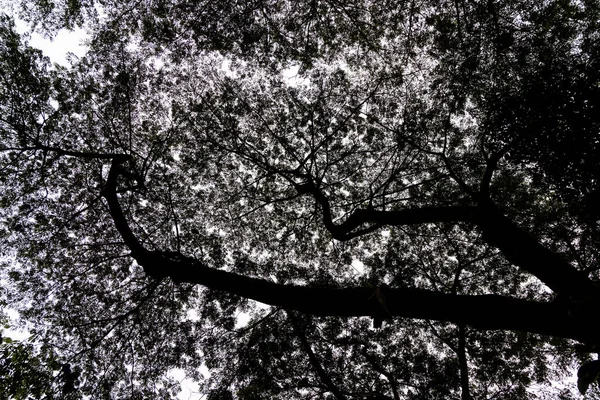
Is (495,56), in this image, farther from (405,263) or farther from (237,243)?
(237,243)

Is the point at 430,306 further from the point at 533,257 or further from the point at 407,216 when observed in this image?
the point at 407,216

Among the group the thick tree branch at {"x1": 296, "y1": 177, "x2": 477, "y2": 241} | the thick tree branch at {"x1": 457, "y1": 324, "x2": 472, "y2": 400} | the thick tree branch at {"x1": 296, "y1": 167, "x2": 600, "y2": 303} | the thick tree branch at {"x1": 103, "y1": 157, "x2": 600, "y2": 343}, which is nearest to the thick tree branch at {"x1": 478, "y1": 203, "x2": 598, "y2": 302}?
the thick tree branch at {"x1": 296, "y1": 167, "x2": 600, "y2": 303}

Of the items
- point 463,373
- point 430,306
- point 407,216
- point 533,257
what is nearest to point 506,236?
point 533,257

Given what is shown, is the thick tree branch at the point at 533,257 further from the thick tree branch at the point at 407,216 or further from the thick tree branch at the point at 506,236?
the thick tree branch at the point at 407,216

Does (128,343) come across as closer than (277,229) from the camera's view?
Yes

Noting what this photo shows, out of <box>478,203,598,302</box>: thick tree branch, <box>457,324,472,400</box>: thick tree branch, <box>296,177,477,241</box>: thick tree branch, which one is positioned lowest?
<box>457,324,472,400</box>: thick tree branch

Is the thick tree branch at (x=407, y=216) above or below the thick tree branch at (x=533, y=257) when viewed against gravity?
above

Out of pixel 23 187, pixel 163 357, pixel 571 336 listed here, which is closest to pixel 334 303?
pixel 571 336

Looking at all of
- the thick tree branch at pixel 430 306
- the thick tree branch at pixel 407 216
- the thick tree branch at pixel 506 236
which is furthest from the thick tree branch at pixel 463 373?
the thick tree branch at pixel 430 306

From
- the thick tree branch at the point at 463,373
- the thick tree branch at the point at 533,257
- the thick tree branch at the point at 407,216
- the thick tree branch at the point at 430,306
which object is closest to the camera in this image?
the thick tree branch at the point at 430,306

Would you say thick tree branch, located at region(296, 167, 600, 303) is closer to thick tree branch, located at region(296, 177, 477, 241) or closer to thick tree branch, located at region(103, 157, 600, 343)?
thick tree branch, located at region(296, 177, 477, 241)

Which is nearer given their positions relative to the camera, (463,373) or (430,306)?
(430,306)
